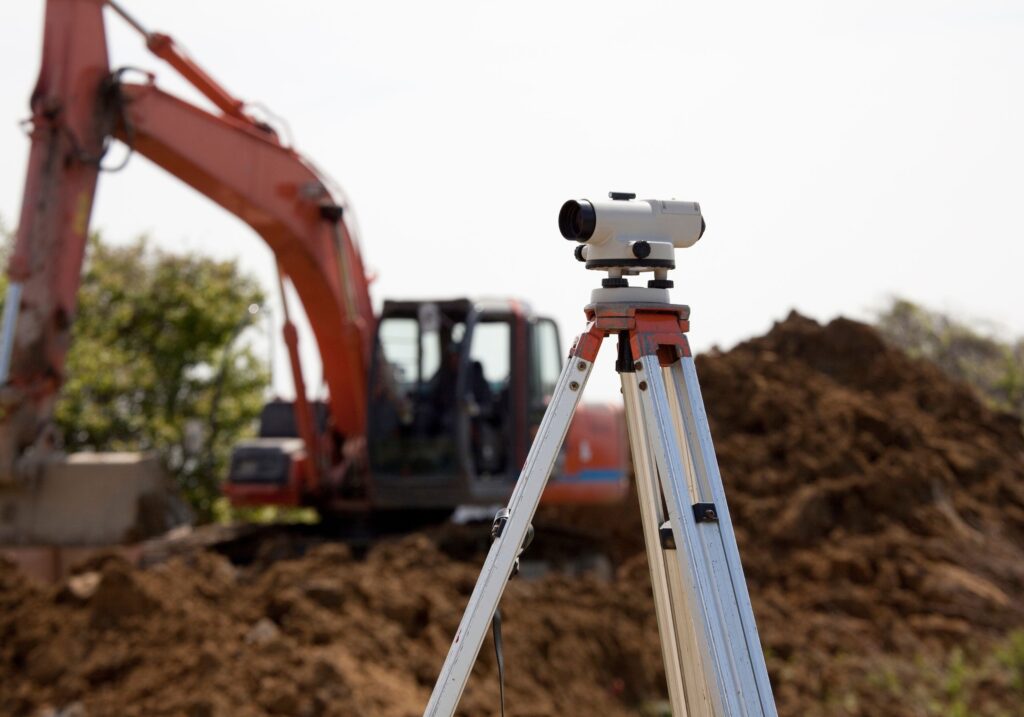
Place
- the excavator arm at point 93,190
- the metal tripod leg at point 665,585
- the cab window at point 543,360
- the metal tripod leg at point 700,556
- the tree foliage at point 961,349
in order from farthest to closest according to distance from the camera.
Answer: the tree foliage at point 961,349, the cab window at point 543,360, the excavator arm at point 93,190, the metal tripod leg at point 665,585, the metal tripod leg at point 700,556

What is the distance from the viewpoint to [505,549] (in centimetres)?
268

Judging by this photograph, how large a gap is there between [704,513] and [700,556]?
84mm

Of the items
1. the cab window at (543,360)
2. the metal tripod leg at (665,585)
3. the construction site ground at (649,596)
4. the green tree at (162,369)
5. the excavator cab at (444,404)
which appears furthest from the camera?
the green tree at (162,369)

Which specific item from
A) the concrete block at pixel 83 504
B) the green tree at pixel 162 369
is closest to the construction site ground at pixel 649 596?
the concrete block at pixel 83 504

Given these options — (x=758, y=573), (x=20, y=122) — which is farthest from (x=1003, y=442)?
(x=20, y=122)

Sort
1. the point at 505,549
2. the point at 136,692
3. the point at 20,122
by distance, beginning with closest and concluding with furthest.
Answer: the point at 505,549 → the point at 136,692 → the point at 20,122

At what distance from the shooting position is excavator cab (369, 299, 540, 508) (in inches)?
374

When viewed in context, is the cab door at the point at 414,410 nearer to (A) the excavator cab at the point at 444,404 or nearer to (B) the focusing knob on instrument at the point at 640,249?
(A) the excavator cab at the point at 444,404

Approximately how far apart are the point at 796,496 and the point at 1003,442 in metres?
2.79

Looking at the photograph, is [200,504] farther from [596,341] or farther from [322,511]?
[596,341]

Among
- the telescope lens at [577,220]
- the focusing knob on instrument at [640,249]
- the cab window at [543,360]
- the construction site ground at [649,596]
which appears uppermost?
the cab window at [543,360]

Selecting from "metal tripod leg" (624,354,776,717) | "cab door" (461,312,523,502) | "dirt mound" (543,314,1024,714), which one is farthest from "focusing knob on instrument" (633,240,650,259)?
"cab door" (461,312,523,502)

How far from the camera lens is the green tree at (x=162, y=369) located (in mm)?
17844

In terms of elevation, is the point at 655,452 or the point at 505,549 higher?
the point at 655,452
